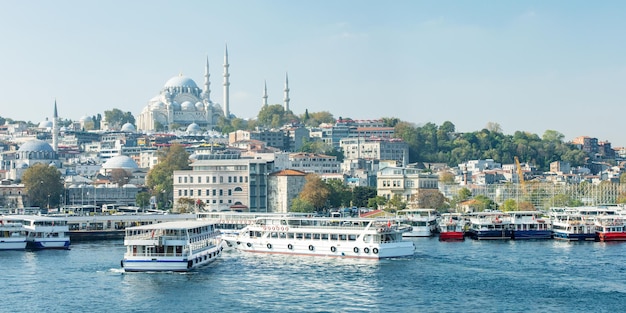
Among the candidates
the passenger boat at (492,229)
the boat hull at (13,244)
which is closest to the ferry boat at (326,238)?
the boat hull at (13,244)

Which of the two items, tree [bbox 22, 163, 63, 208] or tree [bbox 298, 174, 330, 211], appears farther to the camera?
tree [bbox 22, 163, 63, 208]

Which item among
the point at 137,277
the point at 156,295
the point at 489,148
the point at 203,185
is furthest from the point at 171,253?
the point at 489,148

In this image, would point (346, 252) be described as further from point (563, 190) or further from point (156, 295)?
point (563, 190)

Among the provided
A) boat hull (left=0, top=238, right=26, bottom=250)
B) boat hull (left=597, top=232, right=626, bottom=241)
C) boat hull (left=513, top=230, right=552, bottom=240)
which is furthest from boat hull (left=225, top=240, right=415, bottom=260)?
boat hull (left=597, top=232, right=626, bottom=241)

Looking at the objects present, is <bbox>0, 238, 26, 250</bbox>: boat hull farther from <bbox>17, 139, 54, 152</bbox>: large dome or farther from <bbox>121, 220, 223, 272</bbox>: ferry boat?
<bbox>17, 139, 54, 152</bbox>: large dome

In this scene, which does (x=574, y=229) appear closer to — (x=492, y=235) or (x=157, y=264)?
(x=492, y=235)
